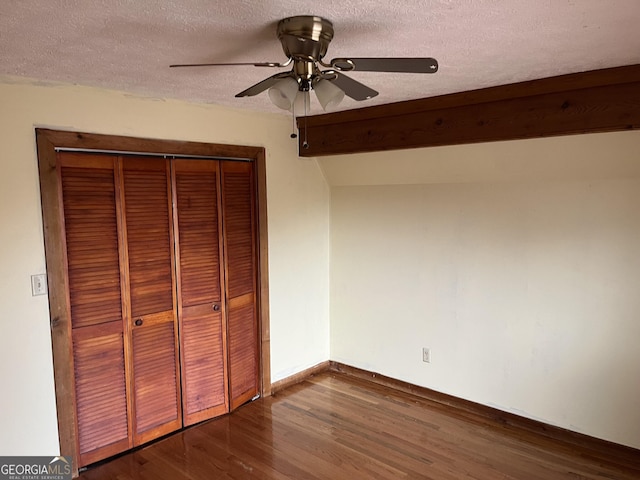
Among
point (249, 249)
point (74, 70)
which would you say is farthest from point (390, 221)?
point (74, 70)

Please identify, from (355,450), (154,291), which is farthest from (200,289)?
(355,450)

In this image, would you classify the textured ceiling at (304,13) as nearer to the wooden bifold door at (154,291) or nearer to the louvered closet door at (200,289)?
the wooden bifold door at (154,291)

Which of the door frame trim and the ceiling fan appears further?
the door frame trim

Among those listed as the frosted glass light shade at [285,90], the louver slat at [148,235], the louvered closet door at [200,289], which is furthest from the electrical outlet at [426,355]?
the frosted glass light shade at [285,90]

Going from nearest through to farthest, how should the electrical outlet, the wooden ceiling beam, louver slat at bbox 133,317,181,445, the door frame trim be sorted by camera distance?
the wooden ceiling beam, the door frame trim, louver slat at bbox 133,317,181,445, the electrical outlet

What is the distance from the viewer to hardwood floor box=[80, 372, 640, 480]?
105 inches

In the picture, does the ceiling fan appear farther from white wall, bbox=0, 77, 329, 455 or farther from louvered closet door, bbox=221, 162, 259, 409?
louvered closet door, bbox=221, 162, 259, 409

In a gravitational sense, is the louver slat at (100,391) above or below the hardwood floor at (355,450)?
above

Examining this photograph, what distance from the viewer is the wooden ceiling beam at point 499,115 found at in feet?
7.47

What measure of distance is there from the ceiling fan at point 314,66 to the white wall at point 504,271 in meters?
1.60

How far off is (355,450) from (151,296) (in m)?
1.61

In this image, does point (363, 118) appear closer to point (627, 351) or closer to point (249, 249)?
point (249, 249)

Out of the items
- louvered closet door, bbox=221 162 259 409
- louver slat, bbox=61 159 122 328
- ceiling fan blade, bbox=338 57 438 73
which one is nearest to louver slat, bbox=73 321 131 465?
louver slat, bbox=61 159 122 328

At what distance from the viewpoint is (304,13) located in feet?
4.89
